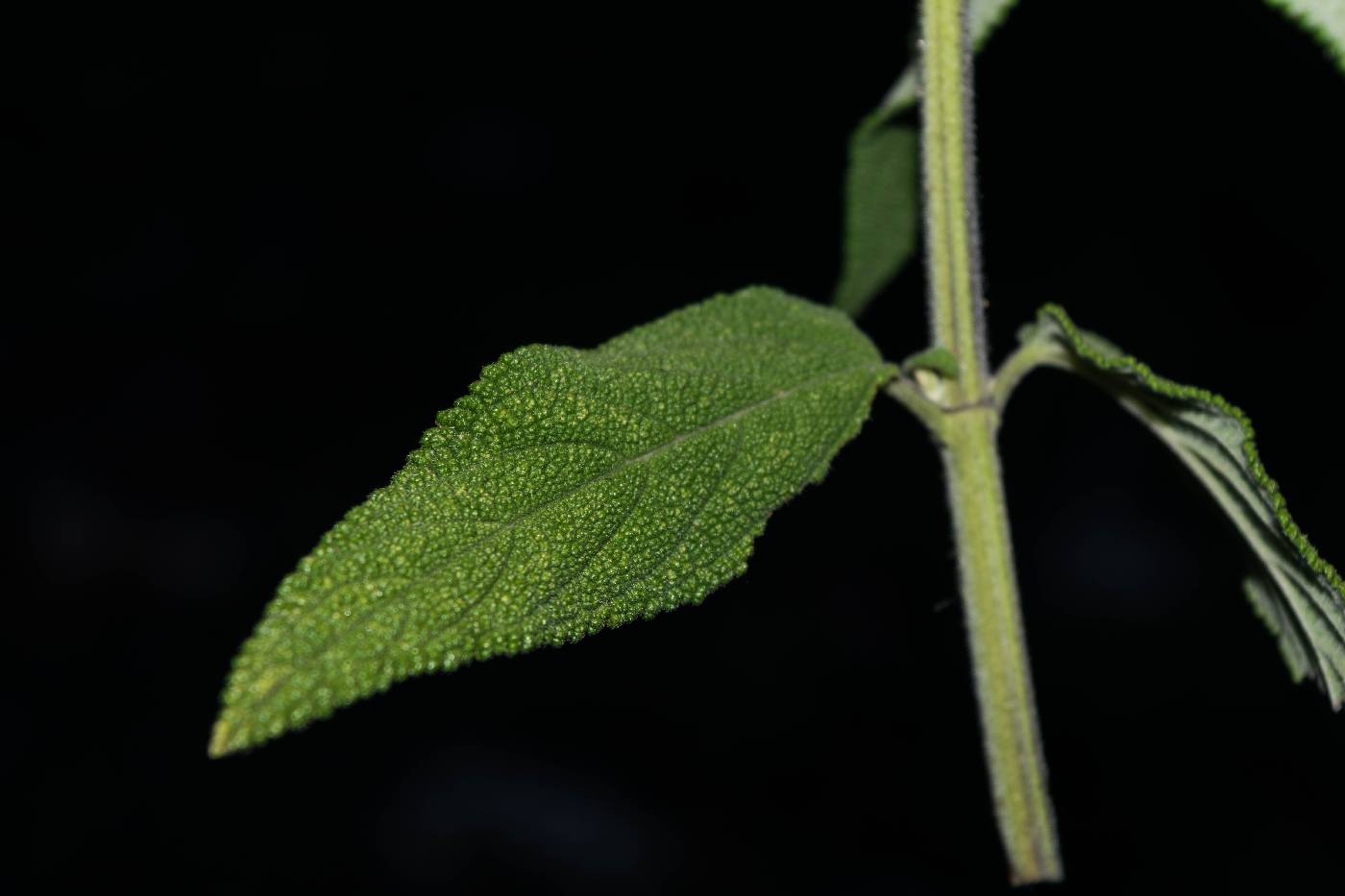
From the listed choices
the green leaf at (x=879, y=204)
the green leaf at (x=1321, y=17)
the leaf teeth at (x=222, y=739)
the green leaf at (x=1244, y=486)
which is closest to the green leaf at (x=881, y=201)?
the green leaf at (x=879, y=204)

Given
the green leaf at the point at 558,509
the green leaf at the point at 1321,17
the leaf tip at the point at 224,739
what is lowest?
the leaf tip at the point at 224,739

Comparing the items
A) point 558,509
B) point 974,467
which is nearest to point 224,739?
point 558,509

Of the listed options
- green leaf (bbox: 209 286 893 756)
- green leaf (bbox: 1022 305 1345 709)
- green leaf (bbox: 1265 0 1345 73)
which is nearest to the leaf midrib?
green leaf (bbox: 209 286 893 756)

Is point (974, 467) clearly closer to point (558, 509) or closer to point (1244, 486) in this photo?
point (1244, 486)

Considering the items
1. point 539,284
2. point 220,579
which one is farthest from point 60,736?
point 539,284

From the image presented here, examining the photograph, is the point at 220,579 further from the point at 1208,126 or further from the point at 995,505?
the point at 995,505

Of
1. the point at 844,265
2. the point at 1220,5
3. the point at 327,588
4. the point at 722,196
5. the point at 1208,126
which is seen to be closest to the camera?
the point at 327,588

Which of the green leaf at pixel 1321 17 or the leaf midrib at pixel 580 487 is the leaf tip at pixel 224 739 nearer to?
the leaf midrib at pixel 580 487
